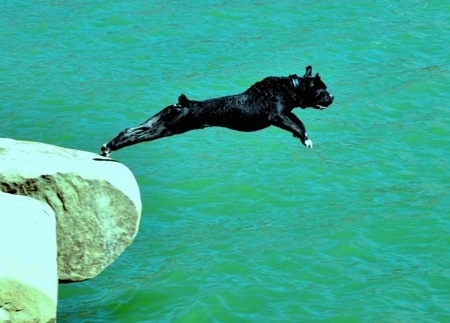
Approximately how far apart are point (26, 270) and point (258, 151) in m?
4.44

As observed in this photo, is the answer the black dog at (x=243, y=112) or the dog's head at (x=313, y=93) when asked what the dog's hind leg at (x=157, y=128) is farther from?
the dog's head at (x=313, y=93)

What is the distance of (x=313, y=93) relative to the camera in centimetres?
829

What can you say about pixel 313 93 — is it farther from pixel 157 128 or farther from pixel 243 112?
pixel 157 128

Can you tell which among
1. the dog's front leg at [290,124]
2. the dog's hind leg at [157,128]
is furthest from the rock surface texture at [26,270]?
the dog's front leg at [290,124]

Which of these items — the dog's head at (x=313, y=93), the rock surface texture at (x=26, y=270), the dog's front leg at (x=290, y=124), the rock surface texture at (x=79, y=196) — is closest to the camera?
the rock surface texture at (x=26, y=270)

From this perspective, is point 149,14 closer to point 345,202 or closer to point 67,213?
point 345,202

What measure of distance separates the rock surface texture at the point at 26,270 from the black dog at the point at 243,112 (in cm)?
165

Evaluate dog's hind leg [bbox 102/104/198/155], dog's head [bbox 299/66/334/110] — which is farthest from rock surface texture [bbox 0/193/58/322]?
dog's head [bbox 299/66/334/110]

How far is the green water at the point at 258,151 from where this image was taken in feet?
26.8

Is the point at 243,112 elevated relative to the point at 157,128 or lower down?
elevated

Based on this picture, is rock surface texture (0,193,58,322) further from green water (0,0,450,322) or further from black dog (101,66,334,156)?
black dog (101,66,334,156)

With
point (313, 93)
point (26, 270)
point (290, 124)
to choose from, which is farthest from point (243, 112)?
point (26, 270)

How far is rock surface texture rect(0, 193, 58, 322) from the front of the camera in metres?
6.14

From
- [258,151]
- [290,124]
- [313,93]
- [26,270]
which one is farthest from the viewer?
[258,151]
